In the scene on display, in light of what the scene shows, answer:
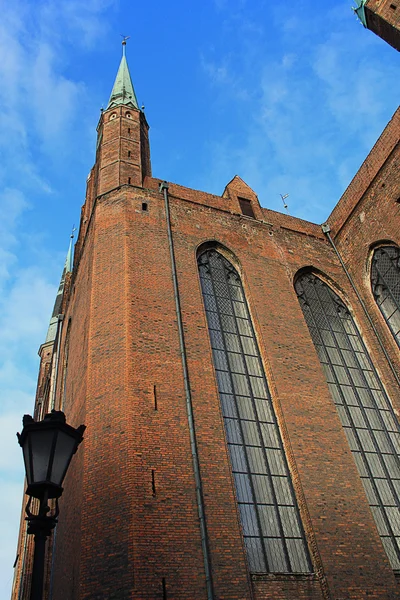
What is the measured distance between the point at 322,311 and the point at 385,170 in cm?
484

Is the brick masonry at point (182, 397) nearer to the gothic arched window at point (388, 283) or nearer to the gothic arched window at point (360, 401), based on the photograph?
the gothic arched window at point (388, 283)

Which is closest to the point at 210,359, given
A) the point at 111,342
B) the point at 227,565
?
the point at 111,342

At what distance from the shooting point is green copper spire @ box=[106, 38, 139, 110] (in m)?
18.6

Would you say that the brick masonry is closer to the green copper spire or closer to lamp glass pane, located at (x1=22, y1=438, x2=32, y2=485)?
the green copper spire

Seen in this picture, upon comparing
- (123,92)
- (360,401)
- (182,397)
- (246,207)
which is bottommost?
Result: (182,397)

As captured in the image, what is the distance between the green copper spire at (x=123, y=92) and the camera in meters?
18.6

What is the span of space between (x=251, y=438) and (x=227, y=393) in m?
1.13

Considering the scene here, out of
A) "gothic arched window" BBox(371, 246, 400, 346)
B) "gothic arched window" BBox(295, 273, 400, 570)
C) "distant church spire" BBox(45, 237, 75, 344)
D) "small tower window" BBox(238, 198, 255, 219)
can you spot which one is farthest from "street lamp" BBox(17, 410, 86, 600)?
"distant church spire" BBox(45, 237, 75, 344)

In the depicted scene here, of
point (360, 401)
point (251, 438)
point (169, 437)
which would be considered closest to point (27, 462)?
point (169, 437)

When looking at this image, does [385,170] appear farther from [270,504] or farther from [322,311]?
[270,504]

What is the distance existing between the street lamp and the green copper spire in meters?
16.5

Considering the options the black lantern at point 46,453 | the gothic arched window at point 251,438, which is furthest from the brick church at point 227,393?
the black lantern at point 46,453

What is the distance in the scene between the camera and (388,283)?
15.1 m

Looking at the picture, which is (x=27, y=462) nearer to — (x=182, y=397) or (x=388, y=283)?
(x=182, y=397)
